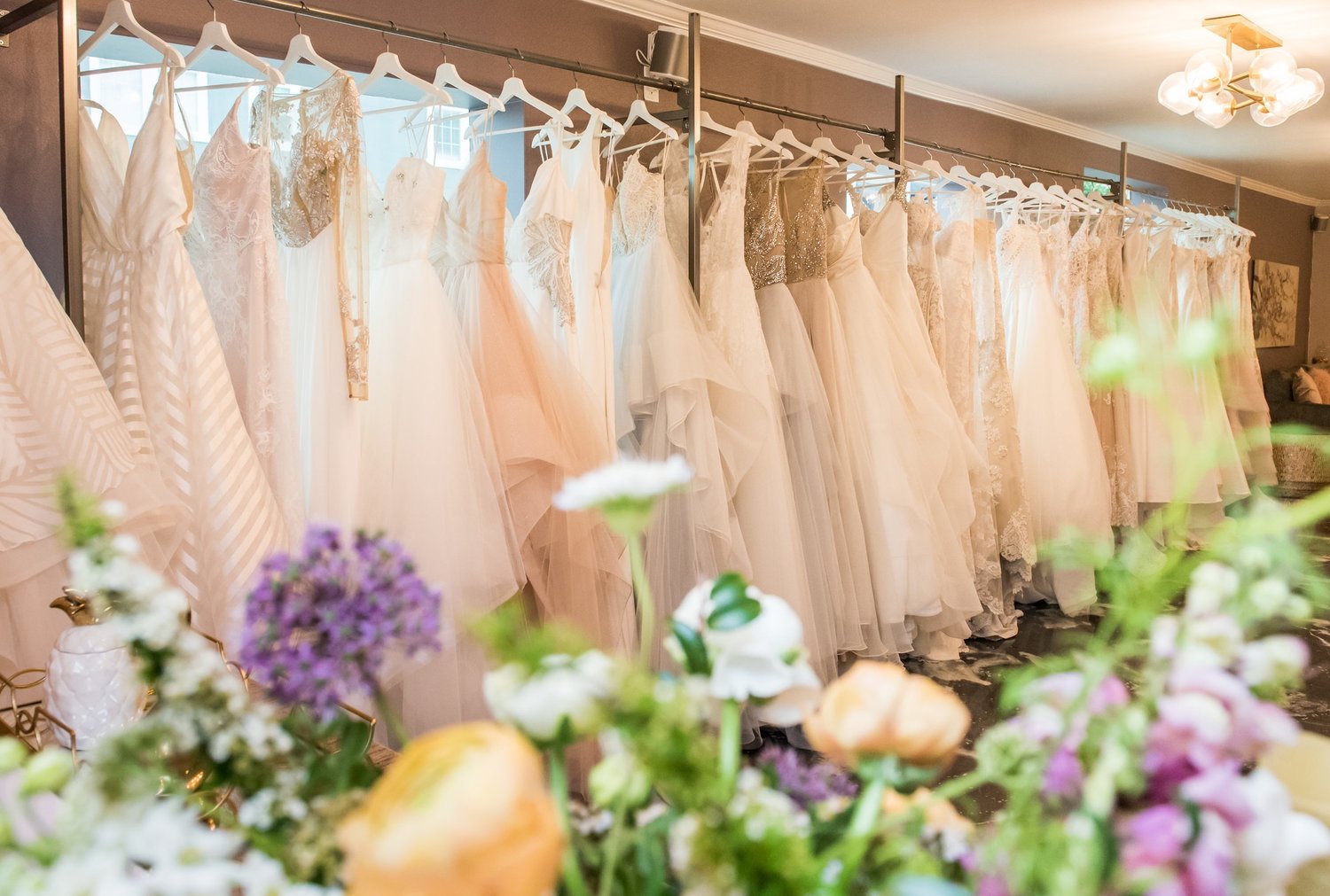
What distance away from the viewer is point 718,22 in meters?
4.03

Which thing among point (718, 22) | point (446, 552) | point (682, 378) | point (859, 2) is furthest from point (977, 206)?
point (446, 552)

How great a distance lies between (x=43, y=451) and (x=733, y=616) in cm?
158

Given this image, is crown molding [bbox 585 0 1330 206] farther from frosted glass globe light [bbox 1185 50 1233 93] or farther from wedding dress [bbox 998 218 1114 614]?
frosted glass globe light [bbox 1185 50 1233 93]

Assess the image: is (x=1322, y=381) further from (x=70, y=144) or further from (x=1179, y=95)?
(x=70, y=144)

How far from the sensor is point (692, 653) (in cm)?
55

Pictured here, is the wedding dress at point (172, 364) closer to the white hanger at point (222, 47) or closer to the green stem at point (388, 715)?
the white hanger at point (222, 47)

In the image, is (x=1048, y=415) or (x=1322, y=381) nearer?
(x=1048, y=415)

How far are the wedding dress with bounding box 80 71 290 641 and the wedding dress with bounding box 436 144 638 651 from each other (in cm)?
58

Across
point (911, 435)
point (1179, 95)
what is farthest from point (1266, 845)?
point (1179, 95)

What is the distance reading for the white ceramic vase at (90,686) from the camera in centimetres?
112

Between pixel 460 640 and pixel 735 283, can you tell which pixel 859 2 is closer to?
pixel 735 283

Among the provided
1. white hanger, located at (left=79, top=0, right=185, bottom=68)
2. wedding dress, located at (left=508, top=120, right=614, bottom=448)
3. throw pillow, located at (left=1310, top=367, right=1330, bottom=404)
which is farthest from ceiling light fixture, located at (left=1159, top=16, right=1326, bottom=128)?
throw pillow, located at (left=1310, top=367, right=1330, bottom=404)

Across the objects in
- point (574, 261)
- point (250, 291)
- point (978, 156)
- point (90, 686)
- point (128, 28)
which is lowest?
point (90, 686)

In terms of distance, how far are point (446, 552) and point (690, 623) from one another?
177 cm
